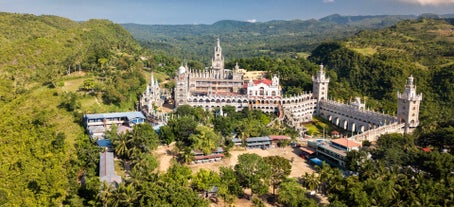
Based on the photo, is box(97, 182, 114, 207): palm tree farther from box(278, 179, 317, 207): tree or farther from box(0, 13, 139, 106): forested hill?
box(0, 13, 139, 106): forested hill

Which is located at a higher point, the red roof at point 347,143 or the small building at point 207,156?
the red roof at point 347,143

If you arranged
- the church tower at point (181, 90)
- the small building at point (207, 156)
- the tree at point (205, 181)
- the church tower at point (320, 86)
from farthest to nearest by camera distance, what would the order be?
the church tower at point (320, 86), the church tower at point (181, 90), the small building at point (207, 156), the tree at point (205, 181)

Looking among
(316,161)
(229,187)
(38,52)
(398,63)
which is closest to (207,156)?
(229,187)

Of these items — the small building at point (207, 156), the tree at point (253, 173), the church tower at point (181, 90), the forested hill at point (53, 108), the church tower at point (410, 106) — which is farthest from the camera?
the church tower at point (181, 90)

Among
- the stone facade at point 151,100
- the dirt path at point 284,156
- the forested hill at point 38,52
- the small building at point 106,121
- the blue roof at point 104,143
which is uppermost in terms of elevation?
the forested hill at point 38,52

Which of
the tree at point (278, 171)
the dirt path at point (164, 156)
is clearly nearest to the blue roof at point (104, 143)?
the dirt path at point (164, 156)

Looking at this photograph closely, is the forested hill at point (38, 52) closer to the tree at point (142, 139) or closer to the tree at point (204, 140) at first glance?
the tree at point (142, 139)

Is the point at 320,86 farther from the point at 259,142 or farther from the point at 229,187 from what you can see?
the point at 229,187
